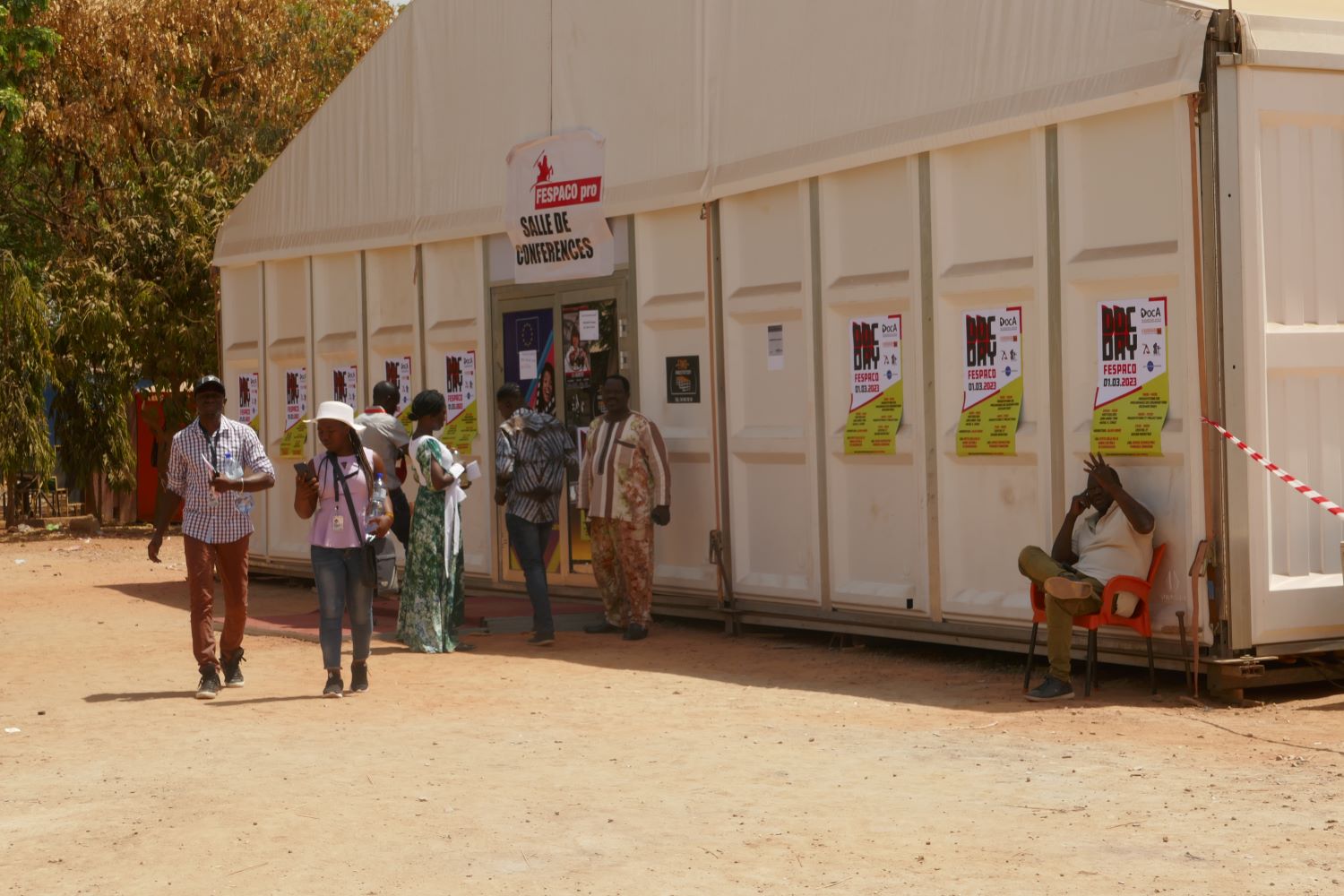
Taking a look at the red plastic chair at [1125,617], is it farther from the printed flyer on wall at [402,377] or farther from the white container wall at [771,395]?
the printed flyer on wall at [402,377]

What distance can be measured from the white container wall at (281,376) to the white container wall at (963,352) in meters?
8.02

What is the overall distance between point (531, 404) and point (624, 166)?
2.10 meters

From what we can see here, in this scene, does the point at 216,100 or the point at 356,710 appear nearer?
the point at 356,710

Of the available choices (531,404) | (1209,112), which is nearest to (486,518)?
(531,404)

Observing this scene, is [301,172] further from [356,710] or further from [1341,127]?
[1341,127]

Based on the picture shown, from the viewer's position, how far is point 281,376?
17141 millimetres

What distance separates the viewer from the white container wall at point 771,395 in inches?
451

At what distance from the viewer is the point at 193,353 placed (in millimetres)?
24359

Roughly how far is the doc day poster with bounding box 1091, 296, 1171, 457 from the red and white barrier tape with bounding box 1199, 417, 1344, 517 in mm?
356

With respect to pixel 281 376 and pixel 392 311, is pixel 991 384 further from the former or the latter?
pixel 281 376

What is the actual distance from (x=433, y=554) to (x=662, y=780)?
4685 millimetres

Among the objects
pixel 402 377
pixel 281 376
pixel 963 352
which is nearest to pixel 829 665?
pixel 963 352

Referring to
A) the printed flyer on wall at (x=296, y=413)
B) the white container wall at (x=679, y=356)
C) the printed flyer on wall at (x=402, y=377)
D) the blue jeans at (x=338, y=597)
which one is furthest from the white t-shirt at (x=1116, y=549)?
the printed flyer on wall at (x=296, y=413)


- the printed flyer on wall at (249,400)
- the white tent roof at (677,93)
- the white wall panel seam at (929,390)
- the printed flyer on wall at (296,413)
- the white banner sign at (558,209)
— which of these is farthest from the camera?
the printed flyer on wall at (249,400)
